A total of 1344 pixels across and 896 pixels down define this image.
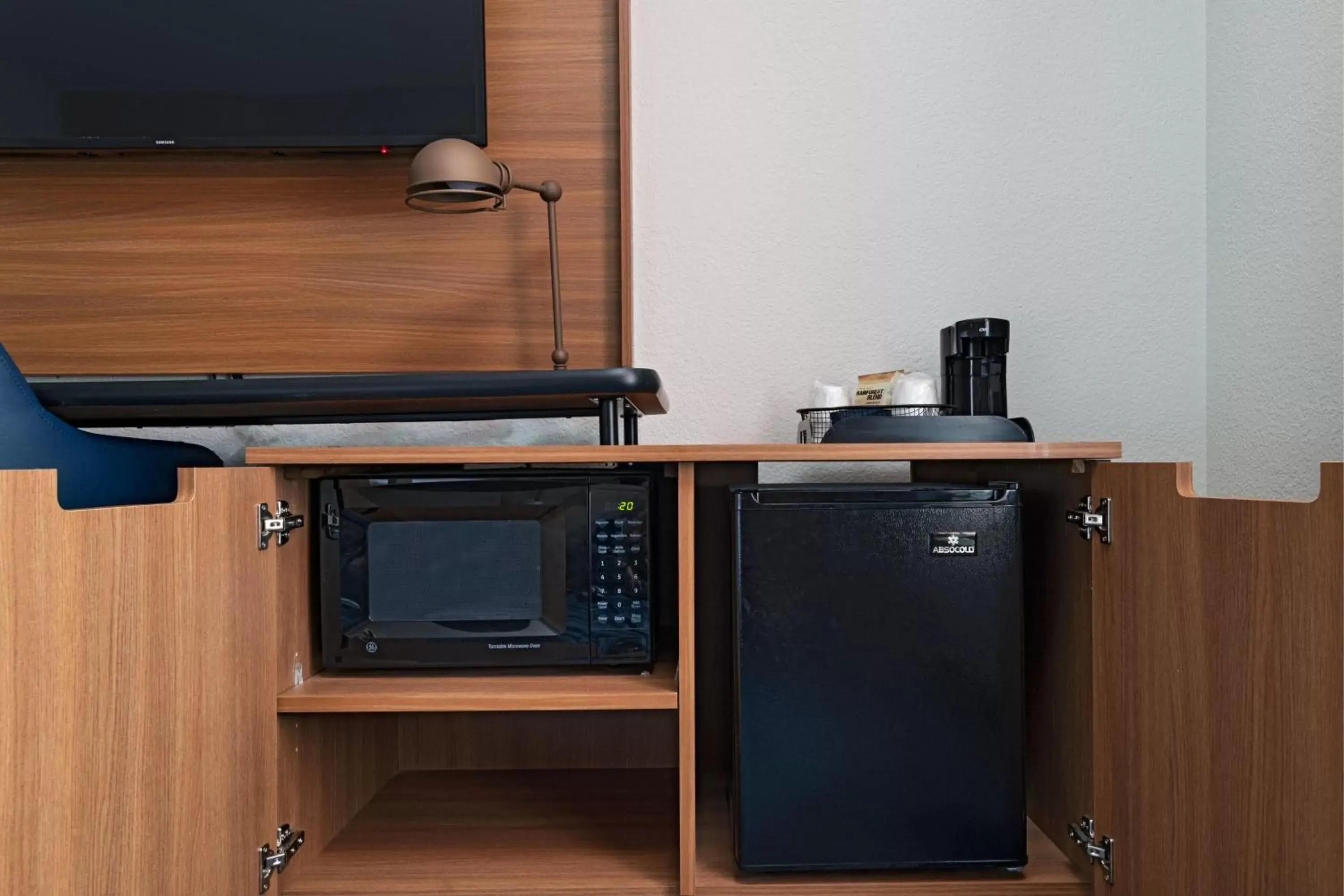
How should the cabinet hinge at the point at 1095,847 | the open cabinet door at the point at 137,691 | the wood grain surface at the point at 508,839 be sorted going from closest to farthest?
the open cabinet door at the point at 137,691 < the cabinet hinge at the point at 1095,847 < the wood grain surface at the point at 508,839

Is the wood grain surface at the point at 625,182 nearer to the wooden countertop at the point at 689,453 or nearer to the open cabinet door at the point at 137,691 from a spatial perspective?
the wooden countertop at the point at 689,453

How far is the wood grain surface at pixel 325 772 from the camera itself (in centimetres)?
125

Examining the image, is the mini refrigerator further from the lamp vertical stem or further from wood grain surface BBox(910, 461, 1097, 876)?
the lamp vertical stem

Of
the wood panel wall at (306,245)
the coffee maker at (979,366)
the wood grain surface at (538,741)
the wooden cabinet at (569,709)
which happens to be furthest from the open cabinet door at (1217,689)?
the wood panel wall at (306,245)

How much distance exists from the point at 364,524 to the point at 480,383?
11.5 inches

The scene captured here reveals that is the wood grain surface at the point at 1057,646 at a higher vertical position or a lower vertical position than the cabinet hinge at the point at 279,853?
higher

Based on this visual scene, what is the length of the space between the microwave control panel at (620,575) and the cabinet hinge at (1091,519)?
0.54 meters

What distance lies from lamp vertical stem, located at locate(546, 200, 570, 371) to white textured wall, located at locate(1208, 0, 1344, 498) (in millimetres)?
1105

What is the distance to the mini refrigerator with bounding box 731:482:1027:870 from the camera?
1.21 meters

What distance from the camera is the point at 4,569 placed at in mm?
696

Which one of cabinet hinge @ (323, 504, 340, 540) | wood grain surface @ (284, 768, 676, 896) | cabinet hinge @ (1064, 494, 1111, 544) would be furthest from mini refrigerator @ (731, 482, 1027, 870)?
cabinet hinge @ (323, 504, 340, 540)

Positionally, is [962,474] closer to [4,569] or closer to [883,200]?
[883,200]

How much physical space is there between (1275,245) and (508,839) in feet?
4.74

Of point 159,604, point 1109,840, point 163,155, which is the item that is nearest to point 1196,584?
point 1109,840
